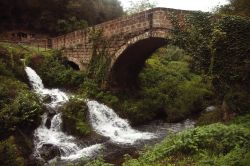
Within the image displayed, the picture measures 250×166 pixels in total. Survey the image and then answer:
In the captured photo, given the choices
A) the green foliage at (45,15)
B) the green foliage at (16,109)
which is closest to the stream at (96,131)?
the green foliage at (16,109)

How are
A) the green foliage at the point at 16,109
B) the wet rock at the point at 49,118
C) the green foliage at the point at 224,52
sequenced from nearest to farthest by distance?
the green foliage at the point at 16,109, the green foliage at the point at 224,52, the wet rock at the point at 49,118

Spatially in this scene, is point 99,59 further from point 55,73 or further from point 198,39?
point 198,39

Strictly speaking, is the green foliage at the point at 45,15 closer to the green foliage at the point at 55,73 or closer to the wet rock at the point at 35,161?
the green foliage at the point at 55,73

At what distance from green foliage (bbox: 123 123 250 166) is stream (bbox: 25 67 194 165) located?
291 centimetres

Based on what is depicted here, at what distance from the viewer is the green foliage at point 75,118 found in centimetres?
1387

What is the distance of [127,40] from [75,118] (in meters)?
5.21

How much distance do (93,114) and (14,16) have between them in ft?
55.6

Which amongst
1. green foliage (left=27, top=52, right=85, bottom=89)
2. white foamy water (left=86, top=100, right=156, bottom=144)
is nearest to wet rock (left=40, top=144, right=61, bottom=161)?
white foamy water (left=86, top=100, right=156, bottom=144)

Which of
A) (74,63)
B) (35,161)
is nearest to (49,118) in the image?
(35,161)

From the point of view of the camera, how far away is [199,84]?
21.3 meters

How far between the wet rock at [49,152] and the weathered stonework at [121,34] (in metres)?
6.86

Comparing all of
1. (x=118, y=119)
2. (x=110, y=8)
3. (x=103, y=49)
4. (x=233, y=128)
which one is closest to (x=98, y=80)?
(x=103, y=49)

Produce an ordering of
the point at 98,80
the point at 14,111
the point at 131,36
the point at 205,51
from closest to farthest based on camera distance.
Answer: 1. the point at 14,111
2. the point at 205,51
3. the point at 131,36
4. the point at 98,80

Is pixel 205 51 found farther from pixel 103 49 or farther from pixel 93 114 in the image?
pixel 103 49
